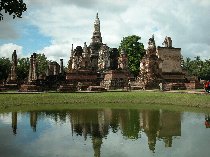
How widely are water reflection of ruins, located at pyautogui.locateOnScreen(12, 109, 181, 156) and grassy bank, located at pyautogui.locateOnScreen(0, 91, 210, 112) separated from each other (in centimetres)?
395

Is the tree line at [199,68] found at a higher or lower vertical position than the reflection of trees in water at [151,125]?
higher

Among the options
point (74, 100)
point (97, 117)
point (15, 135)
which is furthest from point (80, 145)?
point (74, 100)

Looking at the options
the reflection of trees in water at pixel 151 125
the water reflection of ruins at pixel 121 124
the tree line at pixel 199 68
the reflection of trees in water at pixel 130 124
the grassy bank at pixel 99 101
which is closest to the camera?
the reflection of trees in water at pixel 151 125

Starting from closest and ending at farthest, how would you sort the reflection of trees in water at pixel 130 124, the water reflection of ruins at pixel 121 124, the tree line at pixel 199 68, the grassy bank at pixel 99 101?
the water reflection of ruins at pixel 121 124 → the reflection of trees in water at pixel 130 124 → the grassy bank at pixel 99 101 → the tree line at pixel 199 68

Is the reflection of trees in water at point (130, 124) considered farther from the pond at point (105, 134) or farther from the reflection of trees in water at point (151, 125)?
the reflection of trees in water at point (151, 125)

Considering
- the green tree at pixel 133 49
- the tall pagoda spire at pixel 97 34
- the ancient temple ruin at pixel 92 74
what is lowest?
the ancient temple ruin at pixel 92 74

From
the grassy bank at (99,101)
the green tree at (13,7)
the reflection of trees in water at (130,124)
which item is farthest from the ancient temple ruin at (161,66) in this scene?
the green tree at (13,7)

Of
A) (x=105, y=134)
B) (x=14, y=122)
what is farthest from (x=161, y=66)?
(x=105, y=134)

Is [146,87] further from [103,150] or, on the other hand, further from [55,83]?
[103,150]

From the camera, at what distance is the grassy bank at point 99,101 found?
80.4ft

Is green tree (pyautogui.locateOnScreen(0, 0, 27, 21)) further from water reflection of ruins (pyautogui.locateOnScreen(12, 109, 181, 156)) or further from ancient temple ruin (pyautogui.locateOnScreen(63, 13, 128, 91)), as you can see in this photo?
ancient temple ruin (pyautogui.locateOnScreen(63, 13, 128, 91))

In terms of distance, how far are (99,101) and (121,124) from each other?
1159 centimetres

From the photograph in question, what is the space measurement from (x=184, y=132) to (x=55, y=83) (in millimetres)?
31545

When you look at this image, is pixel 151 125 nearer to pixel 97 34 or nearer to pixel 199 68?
pixel 97 34
